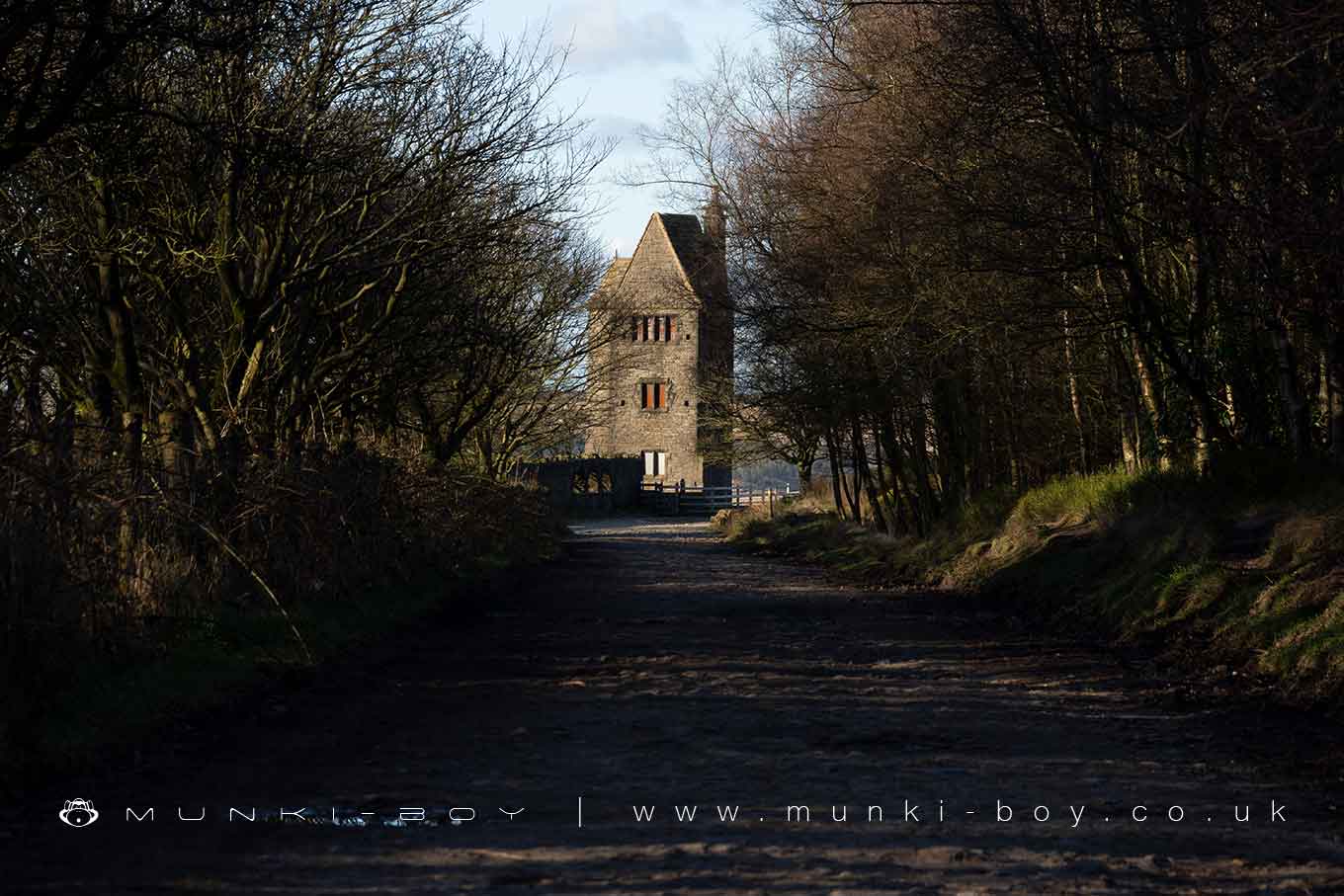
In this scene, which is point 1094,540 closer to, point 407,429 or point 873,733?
point 873,733

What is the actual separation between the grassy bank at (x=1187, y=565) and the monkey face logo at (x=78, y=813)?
294 inches

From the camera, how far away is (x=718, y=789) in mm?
7520

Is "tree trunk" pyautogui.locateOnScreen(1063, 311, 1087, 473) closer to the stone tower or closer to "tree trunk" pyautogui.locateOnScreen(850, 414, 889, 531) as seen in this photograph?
"tree trunk" pyautogui.locateOnScreen(850, 414, 889, 531)

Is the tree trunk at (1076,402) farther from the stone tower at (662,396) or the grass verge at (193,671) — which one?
the stone tower at (662,396)

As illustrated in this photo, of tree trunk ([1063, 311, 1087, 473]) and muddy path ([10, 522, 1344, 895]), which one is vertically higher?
tree trunk ([1063, 311, 1087, 473])

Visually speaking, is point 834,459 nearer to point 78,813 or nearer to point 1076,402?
point 1076,402

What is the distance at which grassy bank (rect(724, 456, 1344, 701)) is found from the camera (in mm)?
11758

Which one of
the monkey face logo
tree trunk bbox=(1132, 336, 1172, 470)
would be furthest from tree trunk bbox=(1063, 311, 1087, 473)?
the monkey face logo

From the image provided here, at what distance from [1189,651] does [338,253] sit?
32.2ft

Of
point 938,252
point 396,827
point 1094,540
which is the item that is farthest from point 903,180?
point 396,827

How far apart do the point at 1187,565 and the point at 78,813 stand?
11064 millimetres

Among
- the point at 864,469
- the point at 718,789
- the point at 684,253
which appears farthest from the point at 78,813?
the point at 684,253

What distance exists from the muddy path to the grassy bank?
1100 mm

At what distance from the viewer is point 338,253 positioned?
17.0 meters
